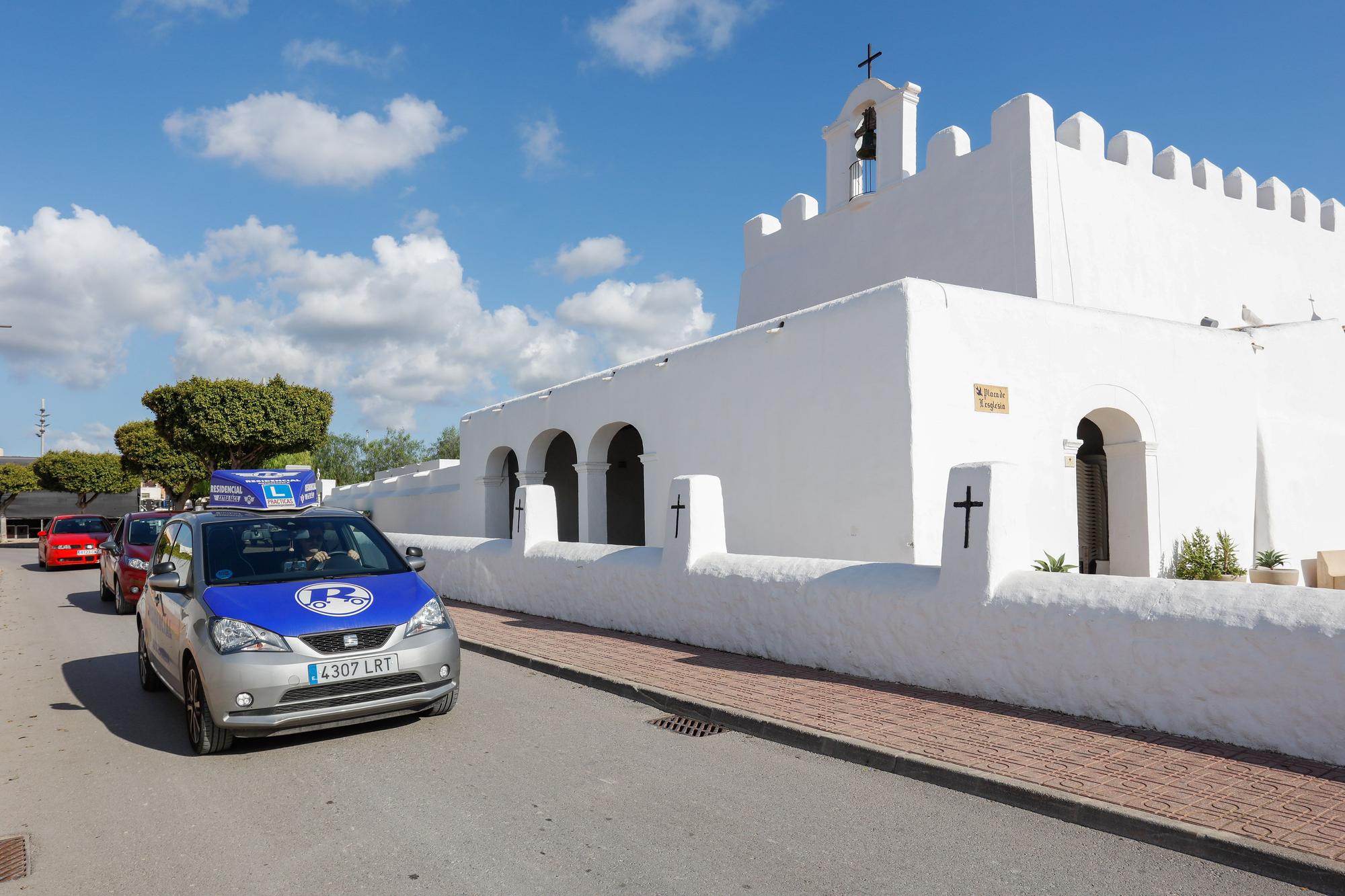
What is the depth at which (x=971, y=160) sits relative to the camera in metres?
14.9

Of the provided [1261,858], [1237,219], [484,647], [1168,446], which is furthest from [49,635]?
[1237,219]

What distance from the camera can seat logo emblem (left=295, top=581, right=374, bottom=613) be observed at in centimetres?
581

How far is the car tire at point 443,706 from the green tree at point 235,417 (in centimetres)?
3281

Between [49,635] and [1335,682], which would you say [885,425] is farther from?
[49,635]

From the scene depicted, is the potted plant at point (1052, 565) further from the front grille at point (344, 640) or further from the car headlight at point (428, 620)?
the front grille at point (344, 640)

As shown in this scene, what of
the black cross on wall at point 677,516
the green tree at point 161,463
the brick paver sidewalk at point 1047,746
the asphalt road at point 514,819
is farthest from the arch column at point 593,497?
the green tree at point 161,463

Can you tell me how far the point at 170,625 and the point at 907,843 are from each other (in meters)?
5.41

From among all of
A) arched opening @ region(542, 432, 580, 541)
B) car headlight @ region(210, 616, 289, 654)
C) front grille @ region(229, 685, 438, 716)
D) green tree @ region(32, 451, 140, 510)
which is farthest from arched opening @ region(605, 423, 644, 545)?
green tree @ region(32, 451, 140, 510)

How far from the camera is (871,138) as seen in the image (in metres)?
16.4

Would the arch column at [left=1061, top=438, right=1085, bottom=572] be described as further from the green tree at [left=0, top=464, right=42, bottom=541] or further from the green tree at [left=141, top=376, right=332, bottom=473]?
the green tree at [left=0, top=464, right=42, bottom=541]

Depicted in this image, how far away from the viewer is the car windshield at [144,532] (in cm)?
1430

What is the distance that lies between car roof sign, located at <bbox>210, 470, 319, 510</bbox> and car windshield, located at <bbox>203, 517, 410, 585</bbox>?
27.2 ft

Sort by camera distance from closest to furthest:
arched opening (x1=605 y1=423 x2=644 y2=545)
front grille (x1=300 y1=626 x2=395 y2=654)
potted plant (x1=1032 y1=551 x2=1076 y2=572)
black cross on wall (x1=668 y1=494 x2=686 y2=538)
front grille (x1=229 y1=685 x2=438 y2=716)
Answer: front grille (x1=229 y1=685 x2=438 y2=716)
front grille (x1=300 y1=626 x2=395 y2=654)
black cross on wall (x1=668 y1=494 x2=686 y2=538)
potted plant (x1=1032 y1=551 x2=1076 y2=572)
arched opening (x1=605 y1=423 x2=644 y2=545)

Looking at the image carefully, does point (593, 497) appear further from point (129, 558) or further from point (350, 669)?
point (350, 669)
